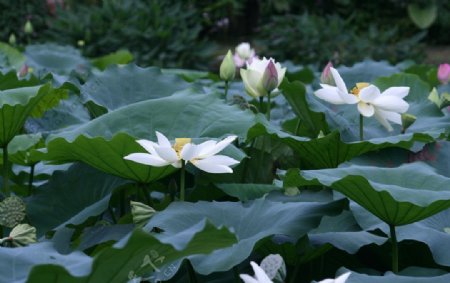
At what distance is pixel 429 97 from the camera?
209 cm

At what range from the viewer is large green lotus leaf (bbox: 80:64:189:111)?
1.97 meters

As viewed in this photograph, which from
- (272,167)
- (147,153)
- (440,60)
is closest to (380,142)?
(272,167)

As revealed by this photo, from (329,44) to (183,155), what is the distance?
710 cm

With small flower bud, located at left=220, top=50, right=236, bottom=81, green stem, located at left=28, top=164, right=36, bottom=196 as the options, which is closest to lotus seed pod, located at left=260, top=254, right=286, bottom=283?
green stem, located at left=28, top=164, right=36, bottom=196

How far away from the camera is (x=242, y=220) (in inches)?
54.4

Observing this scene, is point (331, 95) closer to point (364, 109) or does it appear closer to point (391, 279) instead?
point (364, 109)

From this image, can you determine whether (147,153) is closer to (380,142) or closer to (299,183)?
(299,183)

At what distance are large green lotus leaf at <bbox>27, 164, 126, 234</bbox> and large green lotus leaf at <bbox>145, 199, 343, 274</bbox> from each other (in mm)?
300

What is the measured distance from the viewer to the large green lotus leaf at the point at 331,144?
1.59 meters

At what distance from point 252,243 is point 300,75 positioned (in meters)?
2.33

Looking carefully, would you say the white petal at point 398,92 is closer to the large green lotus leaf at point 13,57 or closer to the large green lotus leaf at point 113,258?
the large green lotus leaf at point 113,258

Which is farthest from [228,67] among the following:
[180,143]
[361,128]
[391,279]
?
[391,279]

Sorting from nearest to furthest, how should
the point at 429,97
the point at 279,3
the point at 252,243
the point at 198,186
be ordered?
1. the point at 252,243
2. the point at 198,186
3. the point at 429,97
4. the point at 279,3

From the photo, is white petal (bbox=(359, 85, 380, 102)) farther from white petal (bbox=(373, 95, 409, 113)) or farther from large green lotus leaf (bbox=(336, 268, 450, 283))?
large green lotus leaf (bbox=(336, 268, 450, 283))
